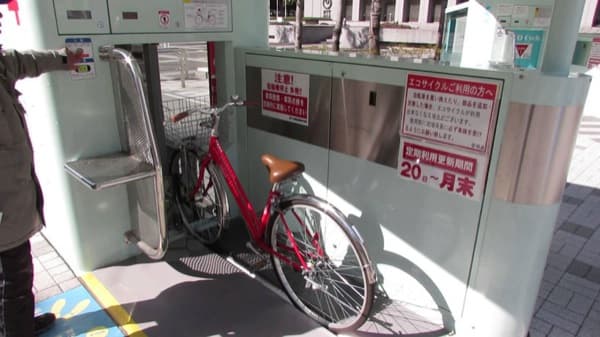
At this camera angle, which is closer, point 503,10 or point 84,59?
point 84,59

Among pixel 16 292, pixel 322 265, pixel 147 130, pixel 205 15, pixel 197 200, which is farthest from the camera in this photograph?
pixel 197 200

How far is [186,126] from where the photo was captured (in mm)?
3840

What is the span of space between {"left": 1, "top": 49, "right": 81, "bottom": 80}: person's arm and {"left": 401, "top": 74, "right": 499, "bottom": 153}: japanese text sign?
2.00 meters

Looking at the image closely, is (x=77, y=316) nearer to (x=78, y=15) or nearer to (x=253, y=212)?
(x=253, y=212)

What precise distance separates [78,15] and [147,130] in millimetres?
902

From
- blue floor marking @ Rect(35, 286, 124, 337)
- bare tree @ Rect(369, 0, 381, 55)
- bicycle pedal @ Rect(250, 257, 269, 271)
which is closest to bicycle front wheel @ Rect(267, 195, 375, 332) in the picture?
bicycle pedal @ Rect(250, 257, 269, 271)

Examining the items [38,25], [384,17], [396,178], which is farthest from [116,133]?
[384,17]

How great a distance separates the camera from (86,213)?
2975 mm

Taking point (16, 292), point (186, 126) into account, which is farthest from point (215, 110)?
point (16, 292)

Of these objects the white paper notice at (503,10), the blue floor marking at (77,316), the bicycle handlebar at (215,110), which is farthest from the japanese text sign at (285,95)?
the white paper notice at (503,10)

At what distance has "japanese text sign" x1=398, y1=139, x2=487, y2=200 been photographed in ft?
7.22

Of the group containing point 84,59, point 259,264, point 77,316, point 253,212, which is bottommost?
point 77,316

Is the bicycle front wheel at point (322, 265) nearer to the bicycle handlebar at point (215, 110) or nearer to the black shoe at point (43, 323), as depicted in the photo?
the bicycle handlebar at point (215, 110)

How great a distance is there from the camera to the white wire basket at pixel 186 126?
3.71 m
